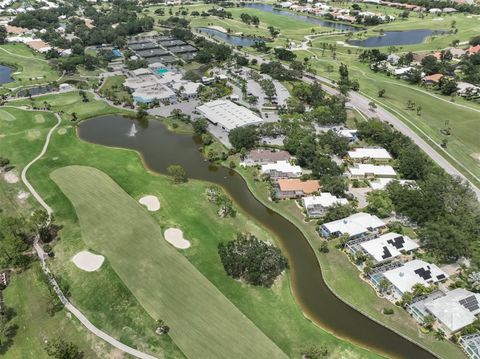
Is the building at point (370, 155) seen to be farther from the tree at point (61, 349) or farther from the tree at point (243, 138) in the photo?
the tree at point (61, 349)

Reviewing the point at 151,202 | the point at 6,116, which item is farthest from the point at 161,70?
the point at 151,202

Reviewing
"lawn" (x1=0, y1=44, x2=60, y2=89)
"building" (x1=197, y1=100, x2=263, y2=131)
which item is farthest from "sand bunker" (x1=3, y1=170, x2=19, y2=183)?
"lawn" (x1=0, y1=44, x2=60, y2=89)

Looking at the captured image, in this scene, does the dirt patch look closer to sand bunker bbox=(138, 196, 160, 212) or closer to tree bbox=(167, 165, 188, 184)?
tree bbox=(167, 165, 188, 184)

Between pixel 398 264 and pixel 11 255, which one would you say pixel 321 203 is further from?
pixel 11 255

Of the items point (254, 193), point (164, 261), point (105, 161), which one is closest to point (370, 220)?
point (254, 193)

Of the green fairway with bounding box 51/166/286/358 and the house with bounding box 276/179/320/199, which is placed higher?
the house with bounding box 276/179/320/199

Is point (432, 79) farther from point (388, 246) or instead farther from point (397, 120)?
point (388, 246)

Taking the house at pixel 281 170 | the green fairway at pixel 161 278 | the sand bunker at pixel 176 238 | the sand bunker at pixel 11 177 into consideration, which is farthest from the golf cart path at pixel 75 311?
the house at pixel 281 170
